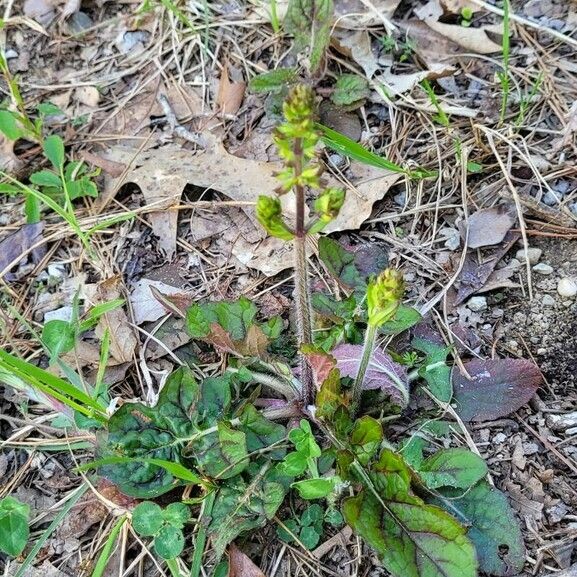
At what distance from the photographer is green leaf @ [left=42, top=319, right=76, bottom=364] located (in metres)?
2.25

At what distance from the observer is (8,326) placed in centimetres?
261

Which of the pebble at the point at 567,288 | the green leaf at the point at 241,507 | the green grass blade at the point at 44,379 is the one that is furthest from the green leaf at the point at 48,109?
the pebble at the point at 567,288

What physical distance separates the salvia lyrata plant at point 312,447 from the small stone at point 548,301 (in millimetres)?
443

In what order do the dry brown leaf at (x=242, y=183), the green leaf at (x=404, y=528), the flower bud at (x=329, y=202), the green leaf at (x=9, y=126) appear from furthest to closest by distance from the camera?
the green leaf at (x=9, y=126)
the dry brown leaf at (x=242, y=183)
the green leaf at (x=404, y=528)
the flower bud at (x=329, y=202)

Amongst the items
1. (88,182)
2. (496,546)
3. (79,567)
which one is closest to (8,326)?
(88,182)

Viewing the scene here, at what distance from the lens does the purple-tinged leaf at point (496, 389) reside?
216 centimetres

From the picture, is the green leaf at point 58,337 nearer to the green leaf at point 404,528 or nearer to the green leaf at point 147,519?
Answer: the green leaf at point 147,519

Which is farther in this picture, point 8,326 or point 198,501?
point 8,326

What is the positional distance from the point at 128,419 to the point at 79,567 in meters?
0.49

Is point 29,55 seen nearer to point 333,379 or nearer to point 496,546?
point 333,379

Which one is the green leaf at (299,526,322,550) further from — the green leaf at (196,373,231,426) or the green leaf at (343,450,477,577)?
the green leaf at (196,373,231,426)

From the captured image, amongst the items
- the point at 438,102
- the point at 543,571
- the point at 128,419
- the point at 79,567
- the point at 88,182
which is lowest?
the point at 79,567

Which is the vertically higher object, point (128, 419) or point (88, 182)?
point (88, 182)

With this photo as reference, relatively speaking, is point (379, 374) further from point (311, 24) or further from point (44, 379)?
point (311, 24)
